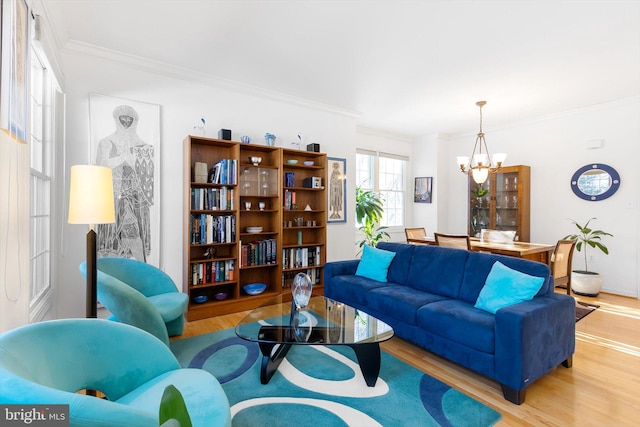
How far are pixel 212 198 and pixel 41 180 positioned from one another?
1.47 metres

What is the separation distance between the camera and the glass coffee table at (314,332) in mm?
1982

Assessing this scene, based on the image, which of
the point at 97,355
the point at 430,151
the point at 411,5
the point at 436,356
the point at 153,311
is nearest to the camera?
the point at 97,355

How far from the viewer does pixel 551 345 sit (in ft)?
7.04

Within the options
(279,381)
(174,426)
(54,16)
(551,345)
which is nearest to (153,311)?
(279,381)

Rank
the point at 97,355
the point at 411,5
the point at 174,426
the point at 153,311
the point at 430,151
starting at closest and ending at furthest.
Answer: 1. the point at 174,426
2. the point at 97,355
3. the point at 153,311
4. the point at 411,5
5. the point at 430,151

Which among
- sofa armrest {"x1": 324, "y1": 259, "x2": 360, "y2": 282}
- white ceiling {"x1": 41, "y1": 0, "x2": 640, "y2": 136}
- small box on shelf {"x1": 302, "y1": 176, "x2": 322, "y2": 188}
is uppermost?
white ceiling {"x1": 41, "y1": 0, "x2": 640, "y2": 136}

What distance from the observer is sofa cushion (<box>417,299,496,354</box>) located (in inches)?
83.4

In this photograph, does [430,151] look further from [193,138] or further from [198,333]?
[198,333]

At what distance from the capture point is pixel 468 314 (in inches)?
90.6

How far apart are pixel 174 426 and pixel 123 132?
3483 mm

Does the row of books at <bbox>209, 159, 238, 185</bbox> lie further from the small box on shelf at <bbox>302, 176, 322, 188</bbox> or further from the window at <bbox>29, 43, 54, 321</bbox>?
the window at <bbox>29, 43, 54, 321</bbox>

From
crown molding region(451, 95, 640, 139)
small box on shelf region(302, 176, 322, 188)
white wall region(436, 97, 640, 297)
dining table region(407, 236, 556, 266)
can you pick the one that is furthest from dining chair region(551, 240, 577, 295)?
small box on shelf region(302, 176, 322, 188)

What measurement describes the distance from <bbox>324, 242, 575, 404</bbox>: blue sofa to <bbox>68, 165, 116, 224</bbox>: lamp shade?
2.30 metres

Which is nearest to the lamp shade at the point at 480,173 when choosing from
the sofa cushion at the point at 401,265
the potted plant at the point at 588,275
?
the potted plant at the point at 588,275
